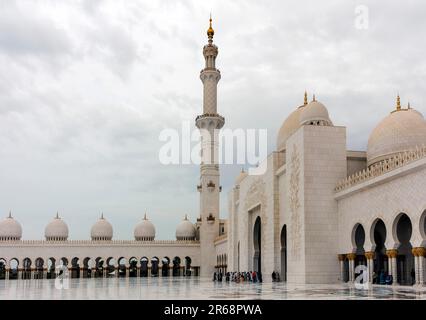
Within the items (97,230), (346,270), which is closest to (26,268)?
(97,230)

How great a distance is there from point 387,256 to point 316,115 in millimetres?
6767

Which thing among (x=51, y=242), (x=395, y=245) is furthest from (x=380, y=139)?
(x=51, y=242)

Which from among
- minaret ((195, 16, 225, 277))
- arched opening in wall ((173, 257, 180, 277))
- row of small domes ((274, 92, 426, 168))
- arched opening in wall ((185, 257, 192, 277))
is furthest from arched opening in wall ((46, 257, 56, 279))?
row of small domes ((274, 92, 426, 168))

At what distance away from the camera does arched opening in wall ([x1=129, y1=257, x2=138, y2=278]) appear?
4031 centimetres

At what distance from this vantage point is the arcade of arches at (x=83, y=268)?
1511 inches

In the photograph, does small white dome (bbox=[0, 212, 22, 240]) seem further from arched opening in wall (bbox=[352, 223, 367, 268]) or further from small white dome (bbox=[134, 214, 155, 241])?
arched opening in wall (bbox=[352, 223, 367, 268])

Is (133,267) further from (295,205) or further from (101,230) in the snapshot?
(295,205)

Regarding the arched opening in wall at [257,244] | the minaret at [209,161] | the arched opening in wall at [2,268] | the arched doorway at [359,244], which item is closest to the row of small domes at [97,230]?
the arched opening in wall at [2,268]

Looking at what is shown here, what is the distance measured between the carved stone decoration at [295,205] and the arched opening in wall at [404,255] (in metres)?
3.27

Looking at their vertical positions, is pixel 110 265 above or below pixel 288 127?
below

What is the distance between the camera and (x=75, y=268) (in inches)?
1567

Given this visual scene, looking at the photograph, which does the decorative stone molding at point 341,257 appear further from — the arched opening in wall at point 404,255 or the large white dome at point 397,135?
the large white dome at point 397,135
